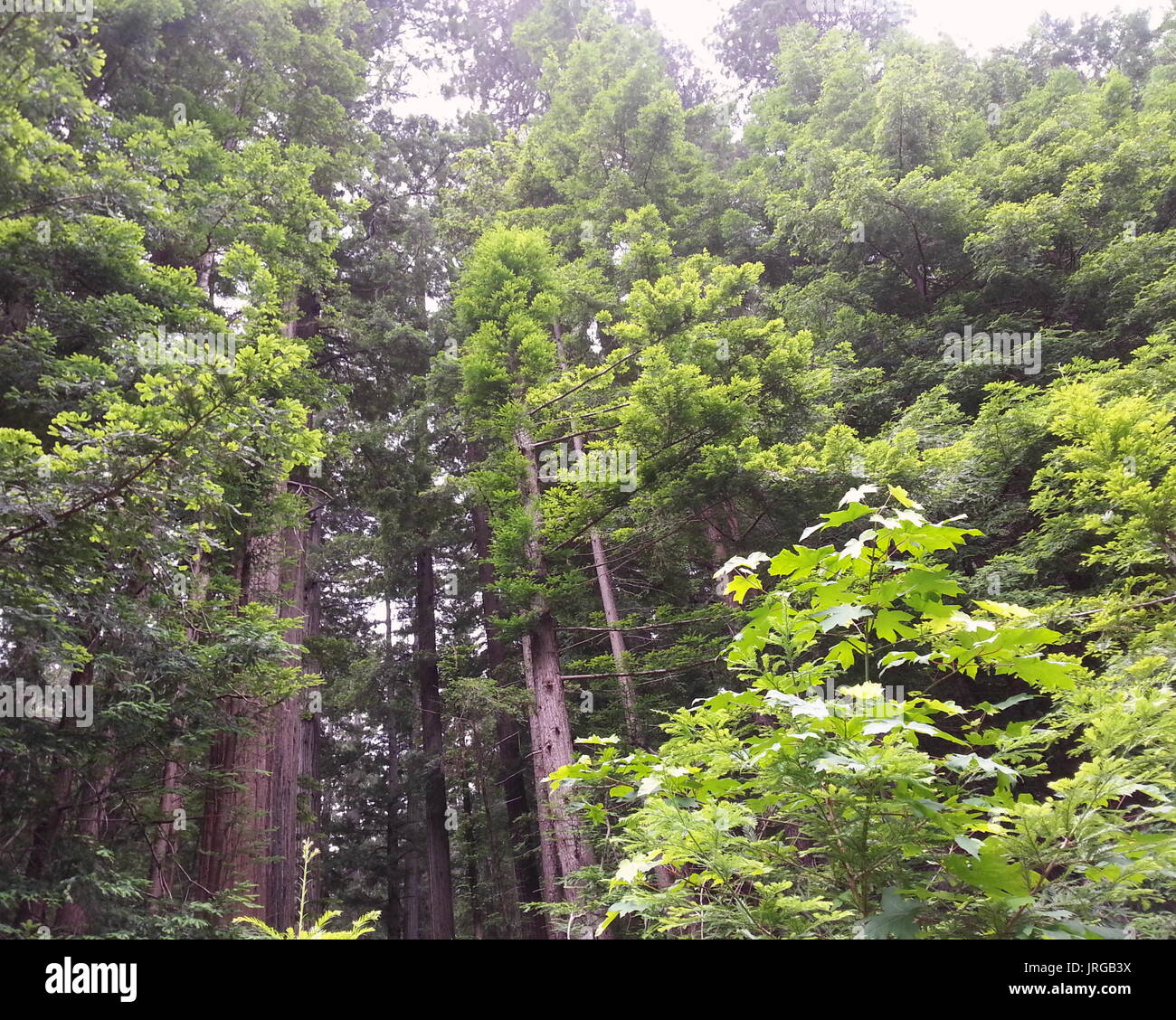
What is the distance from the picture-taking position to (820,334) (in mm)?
10797

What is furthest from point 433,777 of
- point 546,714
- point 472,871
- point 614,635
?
point 546,714

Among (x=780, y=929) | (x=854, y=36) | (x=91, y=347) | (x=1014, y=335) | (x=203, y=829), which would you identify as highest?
(x=854, y=36)

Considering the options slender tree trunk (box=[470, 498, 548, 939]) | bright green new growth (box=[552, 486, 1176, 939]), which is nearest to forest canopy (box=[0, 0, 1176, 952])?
bright green new growth (box=[552, 486, 1176, 939])

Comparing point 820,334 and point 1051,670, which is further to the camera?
point 820,334

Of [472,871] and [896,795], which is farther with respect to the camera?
[472,871]

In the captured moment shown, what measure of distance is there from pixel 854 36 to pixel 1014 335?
10138 millimetres

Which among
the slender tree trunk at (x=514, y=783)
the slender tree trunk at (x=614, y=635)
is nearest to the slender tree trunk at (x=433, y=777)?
the slender tree trunk at (x=514, y=783)

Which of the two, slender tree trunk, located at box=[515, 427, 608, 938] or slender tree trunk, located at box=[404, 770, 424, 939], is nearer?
slender tree trunk, located at box=[515, 427, 608, 938]

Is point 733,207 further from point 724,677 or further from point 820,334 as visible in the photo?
point 724,677

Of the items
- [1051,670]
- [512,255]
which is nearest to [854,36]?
[512,255]

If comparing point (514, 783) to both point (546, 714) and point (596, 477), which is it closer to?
point (546, 714)

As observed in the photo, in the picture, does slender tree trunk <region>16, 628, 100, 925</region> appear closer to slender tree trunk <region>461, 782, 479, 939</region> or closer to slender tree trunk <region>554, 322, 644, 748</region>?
slender tree trunk <region>554, 322, 644, 748</region>

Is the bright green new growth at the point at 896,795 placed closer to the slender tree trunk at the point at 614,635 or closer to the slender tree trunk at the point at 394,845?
the slender tree trunk at the point at 614,635

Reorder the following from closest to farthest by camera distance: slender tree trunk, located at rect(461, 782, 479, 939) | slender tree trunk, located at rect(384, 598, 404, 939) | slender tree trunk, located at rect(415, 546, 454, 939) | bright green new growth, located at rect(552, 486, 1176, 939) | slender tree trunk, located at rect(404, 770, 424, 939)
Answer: bright green new growth, located at rect(552, 486, 1176, 939) → slender tree trunk, located at rect(415, 546, 454, 939) → slender tree trunk, located at rect(461, 782, 479, 939) → slender tree trunk, located at rect(404, 770, 424, 939) → slender tree trunk, located at rect(384, 598, 404, 939)
